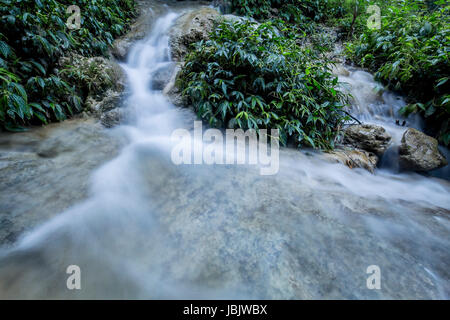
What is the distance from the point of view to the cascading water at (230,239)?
0.97 m

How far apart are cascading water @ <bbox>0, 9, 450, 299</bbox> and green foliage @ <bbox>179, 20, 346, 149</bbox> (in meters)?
1.04

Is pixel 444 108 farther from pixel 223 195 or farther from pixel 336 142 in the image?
pixel 223 195

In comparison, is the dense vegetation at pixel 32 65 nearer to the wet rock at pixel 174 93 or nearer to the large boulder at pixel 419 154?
the wet rock at pixel 174 93

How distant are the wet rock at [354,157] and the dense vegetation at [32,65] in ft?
12.9

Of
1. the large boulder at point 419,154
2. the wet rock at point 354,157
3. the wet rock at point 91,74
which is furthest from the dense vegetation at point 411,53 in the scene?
Answer: the wet rock at point 91,74

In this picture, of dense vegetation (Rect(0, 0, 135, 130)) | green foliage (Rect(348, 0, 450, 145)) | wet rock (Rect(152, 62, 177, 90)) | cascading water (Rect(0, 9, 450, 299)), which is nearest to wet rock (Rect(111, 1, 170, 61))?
wet rock (Rect(152, 62, 177, 90))

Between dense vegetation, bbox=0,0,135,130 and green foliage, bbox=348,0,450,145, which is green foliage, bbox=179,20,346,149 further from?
dense vegetation, bbox=0,0,135,130

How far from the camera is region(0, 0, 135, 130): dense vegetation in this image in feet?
7.05

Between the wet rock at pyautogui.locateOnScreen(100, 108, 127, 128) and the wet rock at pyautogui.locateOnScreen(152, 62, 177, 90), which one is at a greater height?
the wet rock at pyautogui.locateOnScreen(152, 62, 177, 90)

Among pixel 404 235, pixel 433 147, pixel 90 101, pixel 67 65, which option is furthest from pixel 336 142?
pixel 67 65

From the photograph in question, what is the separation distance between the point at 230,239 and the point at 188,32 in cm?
528

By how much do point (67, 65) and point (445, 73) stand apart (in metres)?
6.36

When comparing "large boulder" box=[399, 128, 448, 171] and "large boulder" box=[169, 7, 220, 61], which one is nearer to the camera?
"large boulder" box=[399, 128, 448, 171]
